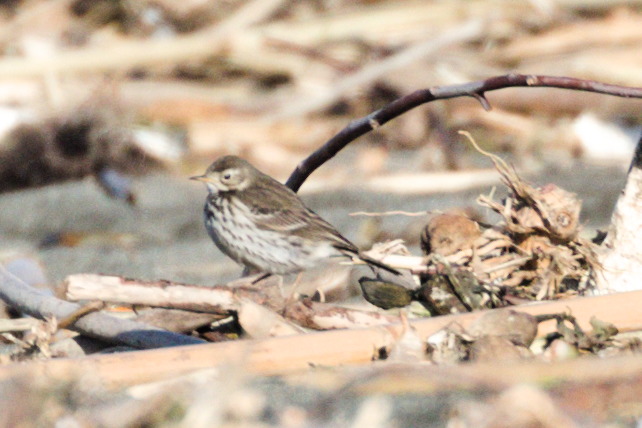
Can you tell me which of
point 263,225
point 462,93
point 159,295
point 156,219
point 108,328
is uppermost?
point 462,93

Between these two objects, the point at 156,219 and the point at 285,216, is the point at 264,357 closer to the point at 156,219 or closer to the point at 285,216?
the point at 285,216

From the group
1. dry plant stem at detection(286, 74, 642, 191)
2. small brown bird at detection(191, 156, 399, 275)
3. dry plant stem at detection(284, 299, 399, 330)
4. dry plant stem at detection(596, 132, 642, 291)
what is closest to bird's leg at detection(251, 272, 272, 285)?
small brown bird at detection(191, 156, 399, 275)

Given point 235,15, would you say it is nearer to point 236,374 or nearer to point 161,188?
point 161,188

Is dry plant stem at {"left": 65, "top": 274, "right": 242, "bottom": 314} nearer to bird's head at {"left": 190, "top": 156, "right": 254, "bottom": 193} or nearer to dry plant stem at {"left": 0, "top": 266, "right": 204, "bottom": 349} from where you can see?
dry plant stem at {"left": 0, "top": 266, "right": 204, "bottom": 349}

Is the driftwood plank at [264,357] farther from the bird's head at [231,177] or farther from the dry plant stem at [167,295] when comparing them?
the bird's head at [231,177]

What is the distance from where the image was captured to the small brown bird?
4773 mm

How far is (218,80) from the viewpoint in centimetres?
972

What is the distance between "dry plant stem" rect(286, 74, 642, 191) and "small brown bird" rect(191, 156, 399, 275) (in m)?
0.80

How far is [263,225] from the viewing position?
5070 mm

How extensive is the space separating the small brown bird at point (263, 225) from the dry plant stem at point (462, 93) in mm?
797

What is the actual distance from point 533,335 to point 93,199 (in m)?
4.72

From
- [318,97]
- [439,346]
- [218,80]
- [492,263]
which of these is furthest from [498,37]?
[439,346]

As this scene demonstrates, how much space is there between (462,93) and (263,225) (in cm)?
175

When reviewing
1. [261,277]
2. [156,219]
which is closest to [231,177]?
[261,277]
